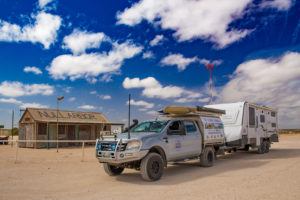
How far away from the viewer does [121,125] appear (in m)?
35.4

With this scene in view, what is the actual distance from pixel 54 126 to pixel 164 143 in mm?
21337

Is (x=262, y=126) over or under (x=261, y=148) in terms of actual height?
over

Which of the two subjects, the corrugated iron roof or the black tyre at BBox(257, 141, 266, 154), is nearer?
the black tyre at BBox(257, 141, 266, 154)

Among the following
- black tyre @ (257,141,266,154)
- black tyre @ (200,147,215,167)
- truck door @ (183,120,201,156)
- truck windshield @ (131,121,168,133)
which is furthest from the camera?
black tyre @ (257,141,266,154)

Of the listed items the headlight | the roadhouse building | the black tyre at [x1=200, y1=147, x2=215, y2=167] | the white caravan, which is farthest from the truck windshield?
the roadhouse building

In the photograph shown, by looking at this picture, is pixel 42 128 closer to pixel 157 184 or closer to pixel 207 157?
pixel 207 157

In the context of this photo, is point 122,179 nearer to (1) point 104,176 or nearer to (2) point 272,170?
(1) point 104,176

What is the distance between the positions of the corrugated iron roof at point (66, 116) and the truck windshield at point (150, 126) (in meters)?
18.5

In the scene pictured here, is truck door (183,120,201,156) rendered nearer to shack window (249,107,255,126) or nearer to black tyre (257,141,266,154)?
shack window (249,107,255,126)

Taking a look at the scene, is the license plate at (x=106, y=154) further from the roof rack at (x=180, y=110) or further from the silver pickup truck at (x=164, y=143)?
the roof rack at (x=180, y=110)

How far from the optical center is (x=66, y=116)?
31.5 metres

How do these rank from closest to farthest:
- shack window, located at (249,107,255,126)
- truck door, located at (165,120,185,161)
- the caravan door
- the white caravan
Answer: truck door, located at (165,120,185,161), the white caravan, the caravan door, shack window, located at (249,107,255,126)

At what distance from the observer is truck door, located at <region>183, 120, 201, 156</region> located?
12.1 metres

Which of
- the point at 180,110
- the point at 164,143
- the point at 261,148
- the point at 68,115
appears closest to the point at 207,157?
the point at 180,110
